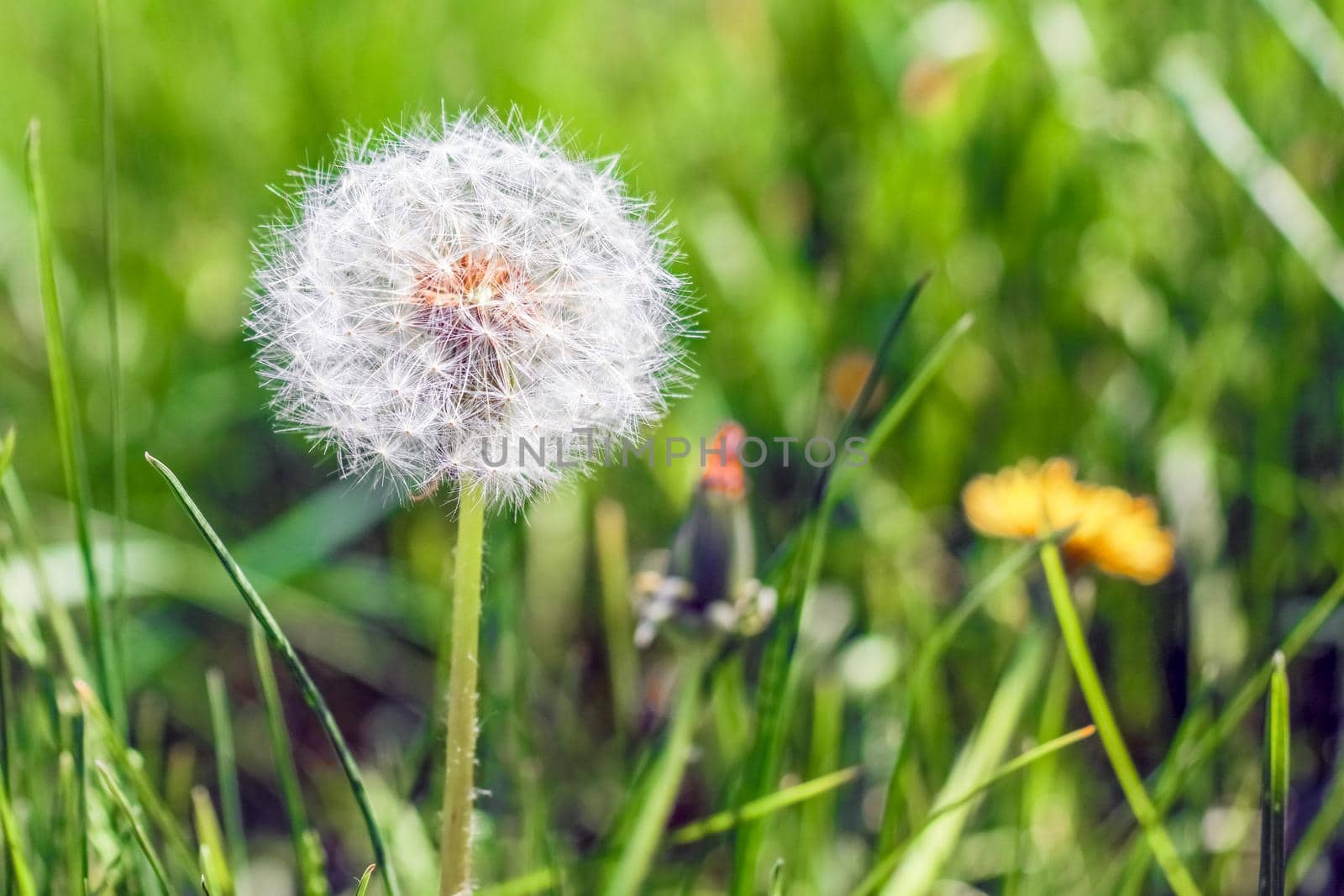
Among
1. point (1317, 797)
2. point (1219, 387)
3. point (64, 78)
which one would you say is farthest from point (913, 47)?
point (64, 78)

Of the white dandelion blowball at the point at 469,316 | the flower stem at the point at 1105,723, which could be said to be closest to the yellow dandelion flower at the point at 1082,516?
the flower stem at the point at 1105,723

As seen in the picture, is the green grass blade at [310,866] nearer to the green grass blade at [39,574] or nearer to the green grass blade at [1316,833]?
the green grass blade at [39,574]

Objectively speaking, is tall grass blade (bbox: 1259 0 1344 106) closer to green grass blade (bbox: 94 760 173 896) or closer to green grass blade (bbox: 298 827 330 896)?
green grass blade (bbox: 298 827 330 896)

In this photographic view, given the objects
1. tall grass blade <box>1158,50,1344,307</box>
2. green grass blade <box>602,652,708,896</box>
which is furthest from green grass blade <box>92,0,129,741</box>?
tall grass blade <box>1158,50,1344,307</box>

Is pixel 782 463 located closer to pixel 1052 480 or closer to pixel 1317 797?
pixel 1052 480

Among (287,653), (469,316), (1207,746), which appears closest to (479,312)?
(469,316)

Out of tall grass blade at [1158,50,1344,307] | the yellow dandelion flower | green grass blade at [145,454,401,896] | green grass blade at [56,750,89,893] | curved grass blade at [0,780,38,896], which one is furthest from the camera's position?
tall grass blade at [1158,50,1344,307]

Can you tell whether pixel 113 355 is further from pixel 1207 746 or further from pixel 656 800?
pixel 1207 746
